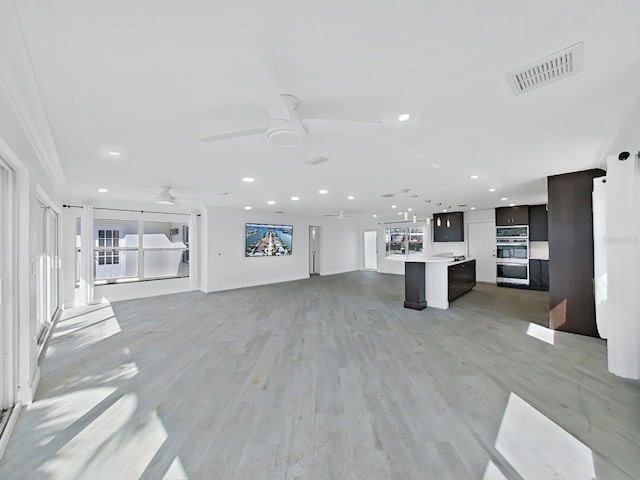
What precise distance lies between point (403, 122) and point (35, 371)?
165 inches

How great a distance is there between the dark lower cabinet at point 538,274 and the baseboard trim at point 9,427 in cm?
974

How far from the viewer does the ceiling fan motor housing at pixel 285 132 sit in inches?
61.6

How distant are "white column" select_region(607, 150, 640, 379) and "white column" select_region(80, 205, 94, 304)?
873 cm

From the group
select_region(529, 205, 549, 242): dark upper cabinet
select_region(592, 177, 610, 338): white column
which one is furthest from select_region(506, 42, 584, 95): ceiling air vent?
select_region(529, 205, 549, 242): dark upper cabinet

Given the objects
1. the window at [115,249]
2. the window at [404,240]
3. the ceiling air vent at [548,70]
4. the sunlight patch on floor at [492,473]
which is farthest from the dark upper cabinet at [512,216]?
the window at [115,249]

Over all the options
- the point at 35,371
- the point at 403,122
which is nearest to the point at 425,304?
the point at 403,122

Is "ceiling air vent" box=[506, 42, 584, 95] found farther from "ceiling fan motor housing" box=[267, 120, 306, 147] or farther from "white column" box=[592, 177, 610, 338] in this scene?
"white column" box=[592, 177, 610, 338]

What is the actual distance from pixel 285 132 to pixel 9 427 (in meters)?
2.97

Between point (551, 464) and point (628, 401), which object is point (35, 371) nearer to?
point (551, 464)

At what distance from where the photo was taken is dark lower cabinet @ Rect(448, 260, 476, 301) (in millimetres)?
5766

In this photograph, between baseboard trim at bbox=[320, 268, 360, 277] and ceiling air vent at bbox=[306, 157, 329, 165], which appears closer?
ceiling air vent at bbox=[306, 157, 329, 165]

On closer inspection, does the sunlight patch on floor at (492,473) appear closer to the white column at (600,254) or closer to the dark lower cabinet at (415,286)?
the white column at (600,254)

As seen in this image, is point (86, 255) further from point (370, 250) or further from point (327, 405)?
point (370, 250)

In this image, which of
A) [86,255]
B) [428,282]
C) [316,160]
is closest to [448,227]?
[428,282]
